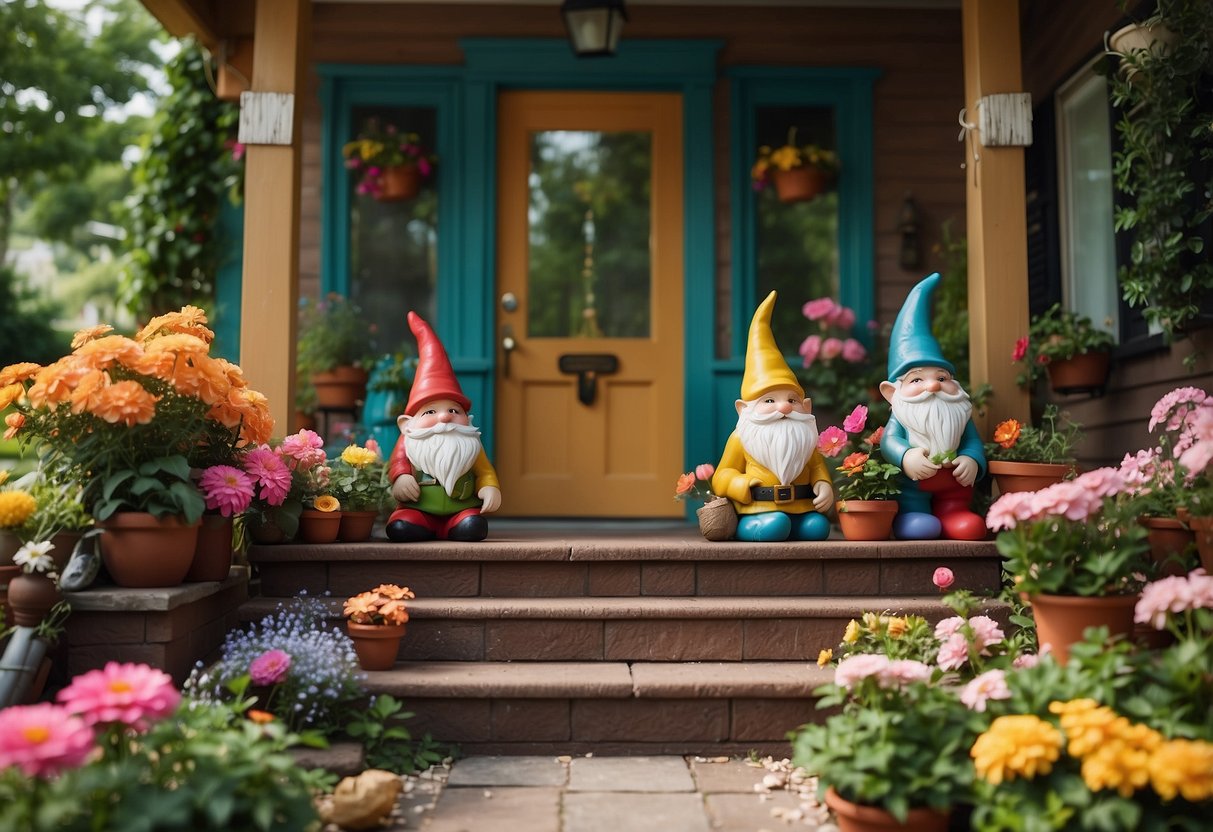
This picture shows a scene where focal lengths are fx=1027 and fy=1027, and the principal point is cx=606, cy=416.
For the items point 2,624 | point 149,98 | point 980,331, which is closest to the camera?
point 2,624

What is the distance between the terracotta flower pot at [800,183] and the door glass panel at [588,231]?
0.74 m

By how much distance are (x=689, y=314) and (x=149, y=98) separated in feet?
41.4

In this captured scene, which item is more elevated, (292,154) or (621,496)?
(292,154)

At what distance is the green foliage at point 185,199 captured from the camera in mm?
5809

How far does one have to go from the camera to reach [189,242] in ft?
19.1

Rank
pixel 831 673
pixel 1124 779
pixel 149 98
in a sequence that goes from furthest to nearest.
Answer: pixel 149 98 → pixel 831 673 → pixel 1124 779

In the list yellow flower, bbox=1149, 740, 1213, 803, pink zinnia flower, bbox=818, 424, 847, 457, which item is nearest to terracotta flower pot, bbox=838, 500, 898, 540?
pink zinnia flower, bbox=818, 424, 847, 457

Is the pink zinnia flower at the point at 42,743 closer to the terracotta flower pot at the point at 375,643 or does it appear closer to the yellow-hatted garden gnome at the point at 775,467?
the terracotta flower pot at the point at 375,643

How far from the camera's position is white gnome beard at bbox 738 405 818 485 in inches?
151

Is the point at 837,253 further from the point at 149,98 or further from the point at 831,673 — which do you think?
the point at 149,98

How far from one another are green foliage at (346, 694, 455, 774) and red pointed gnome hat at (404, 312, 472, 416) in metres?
1.24

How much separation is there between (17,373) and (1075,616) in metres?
3.29

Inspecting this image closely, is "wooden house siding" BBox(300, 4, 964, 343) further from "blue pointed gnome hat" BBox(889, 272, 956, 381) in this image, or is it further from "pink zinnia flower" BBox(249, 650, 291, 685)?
"pink zinnia flower" BBox(249, 650, 291, 685)

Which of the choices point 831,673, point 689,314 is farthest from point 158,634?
point 689,314
